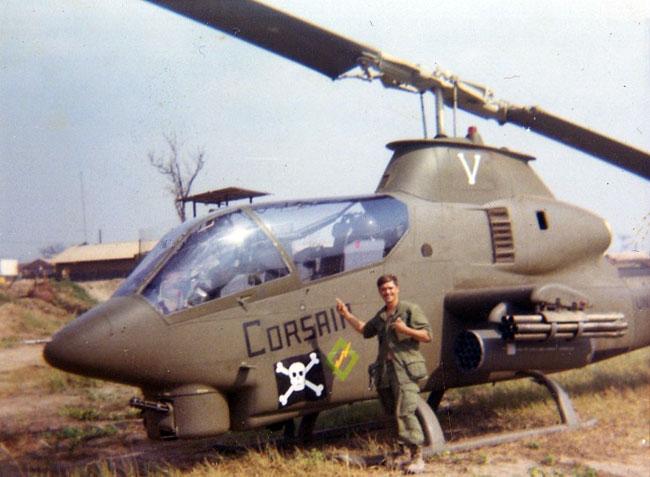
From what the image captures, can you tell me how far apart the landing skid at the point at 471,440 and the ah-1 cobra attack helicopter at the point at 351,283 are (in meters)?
0.02

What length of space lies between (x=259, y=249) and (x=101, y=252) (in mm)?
43301

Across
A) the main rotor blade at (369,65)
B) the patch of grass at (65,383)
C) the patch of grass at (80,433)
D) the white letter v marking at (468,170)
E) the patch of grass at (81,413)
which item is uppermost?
the main rotor blade at (369,65)

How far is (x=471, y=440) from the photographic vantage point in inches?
217

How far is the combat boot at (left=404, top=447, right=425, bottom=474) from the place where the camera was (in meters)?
4.46

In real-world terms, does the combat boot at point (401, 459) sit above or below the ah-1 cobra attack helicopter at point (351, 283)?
below

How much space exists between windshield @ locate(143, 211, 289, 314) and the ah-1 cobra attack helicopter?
0.01 m

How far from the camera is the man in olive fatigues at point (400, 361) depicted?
461 centimetres

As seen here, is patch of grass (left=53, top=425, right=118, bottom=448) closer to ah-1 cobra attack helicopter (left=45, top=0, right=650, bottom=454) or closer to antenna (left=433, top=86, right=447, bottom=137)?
ah-1 cobra attack helicopter (left=45, top=0, right=650, bottom=454)

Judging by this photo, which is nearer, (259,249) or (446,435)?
(259,249)

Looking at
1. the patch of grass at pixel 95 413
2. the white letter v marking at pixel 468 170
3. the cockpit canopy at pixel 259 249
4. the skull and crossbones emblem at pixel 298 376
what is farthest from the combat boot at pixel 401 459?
the patch of grass at pixel 95 413

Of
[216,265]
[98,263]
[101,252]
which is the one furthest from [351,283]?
[101,252]

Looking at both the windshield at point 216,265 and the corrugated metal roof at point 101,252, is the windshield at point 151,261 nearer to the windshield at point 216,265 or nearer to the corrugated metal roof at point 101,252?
the windshield at point 216,265

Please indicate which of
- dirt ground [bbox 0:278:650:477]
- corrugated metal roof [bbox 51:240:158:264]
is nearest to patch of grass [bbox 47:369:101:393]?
dirt ground [bbox 0:278:650:477]

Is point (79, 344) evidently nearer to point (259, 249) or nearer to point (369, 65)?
point (259, 249)
